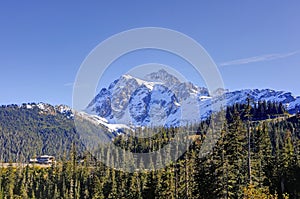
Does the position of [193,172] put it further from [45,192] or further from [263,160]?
[45,192]

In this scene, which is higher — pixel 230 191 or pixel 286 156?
pixel 286 156

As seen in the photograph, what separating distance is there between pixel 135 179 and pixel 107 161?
147 ft

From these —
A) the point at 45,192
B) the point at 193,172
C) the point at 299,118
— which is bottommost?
the point at 45,192

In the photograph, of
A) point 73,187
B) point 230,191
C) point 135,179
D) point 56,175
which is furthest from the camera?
point 56,175

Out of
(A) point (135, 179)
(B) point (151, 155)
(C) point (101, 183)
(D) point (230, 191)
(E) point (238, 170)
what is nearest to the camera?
(D) point (230, 191)

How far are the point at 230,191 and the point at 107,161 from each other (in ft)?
313

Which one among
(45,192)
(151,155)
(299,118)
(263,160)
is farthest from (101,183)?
Answer: (299,118)

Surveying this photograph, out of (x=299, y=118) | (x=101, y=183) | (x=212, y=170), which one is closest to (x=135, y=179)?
(x=101, y=183)

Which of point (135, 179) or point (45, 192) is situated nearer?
point (135, 179)

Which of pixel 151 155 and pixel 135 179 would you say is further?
pixel 151 155

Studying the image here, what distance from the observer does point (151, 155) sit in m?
140

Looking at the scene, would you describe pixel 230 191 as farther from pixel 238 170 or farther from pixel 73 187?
pixel 73 187

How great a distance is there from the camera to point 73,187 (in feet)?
392

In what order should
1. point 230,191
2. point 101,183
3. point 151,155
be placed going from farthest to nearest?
point 151,155 < point 101,183 < point 230,191
